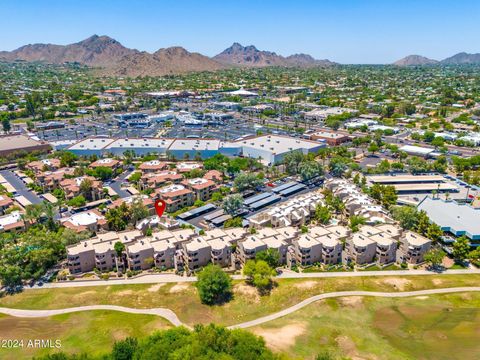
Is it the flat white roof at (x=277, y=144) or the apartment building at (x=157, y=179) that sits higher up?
the flat white roof at (x=277, y=144)

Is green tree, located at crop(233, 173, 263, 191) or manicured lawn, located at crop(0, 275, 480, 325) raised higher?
green tree, located at crop(233, 173, 263, 191)

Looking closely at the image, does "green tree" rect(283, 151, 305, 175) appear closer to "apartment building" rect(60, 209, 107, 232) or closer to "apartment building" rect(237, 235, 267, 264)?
"apartment building" rect(237, 235, 267, 264)

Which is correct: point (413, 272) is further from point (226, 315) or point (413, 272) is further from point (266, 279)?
point (226, 315)

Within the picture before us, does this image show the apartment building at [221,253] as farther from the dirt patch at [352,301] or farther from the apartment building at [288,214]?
the dirt patch at [352,301]

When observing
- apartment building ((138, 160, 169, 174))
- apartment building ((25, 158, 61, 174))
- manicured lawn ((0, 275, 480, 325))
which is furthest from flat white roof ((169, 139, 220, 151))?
manicured lawn ((0, 275, 480, 325))

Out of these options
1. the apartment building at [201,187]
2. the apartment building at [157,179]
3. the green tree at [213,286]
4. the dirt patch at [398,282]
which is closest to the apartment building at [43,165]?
the apartment building at [157,179]

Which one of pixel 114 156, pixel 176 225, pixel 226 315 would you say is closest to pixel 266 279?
pixel 226 315
